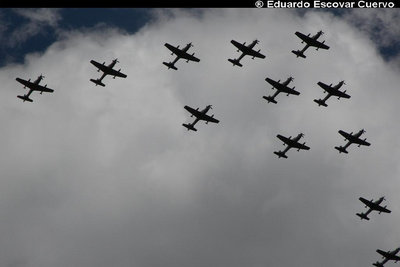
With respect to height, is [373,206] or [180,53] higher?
[180,53]

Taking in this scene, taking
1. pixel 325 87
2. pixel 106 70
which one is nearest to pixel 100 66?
pixel 106 70

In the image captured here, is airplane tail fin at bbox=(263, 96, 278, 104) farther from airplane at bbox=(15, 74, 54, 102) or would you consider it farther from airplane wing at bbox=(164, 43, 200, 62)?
airplane at bbox=(15, 74, 54, 102)

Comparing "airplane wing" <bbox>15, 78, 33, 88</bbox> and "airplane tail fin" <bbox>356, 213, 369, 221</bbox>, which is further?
"airplane tail fin" <bbox>356, 213, 369, 221</bbox>

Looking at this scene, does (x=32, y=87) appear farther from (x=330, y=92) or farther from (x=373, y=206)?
(x=373, y=206)

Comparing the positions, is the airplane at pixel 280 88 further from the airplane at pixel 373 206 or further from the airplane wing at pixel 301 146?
the airplane at pixel 373 206

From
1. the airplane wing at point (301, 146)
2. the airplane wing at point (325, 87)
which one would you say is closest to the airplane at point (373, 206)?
Answer: the airplane wing at point (301, 146)

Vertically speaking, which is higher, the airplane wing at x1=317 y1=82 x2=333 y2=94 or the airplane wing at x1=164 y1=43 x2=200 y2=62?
the airplane wing at x1=164 y1=43 x2=200 y2=62

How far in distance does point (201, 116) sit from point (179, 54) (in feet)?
54.6

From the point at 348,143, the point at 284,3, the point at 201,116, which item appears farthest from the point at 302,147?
the point at 284,3

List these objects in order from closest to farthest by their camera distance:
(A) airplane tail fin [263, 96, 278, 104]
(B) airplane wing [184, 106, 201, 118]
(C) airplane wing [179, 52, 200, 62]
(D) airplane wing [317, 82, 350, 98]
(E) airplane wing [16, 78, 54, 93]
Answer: (D) airplane wing [317, 82, 350, 98], (E) airplane wing [16, 78, 54, 93], (A) airplane tail fin [263, 96, 278, 104], (B) airplane wing [184, 106, 201, 118], (C) airplane wing [179, 52, 200, 62]

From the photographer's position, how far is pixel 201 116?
609 feet

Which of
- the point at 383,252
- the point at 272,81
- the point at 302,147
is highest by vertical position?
the point at 272,81

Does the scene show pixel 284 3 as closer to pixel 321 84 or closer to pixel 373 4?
pixel 373 4

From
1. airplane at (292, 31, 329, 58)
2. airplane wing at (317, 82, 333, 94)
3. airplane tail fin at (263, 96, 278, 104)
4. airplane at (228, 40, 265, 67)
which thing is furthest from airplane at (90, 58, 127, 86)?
airplane wing at (317, 82, 333, 94)
